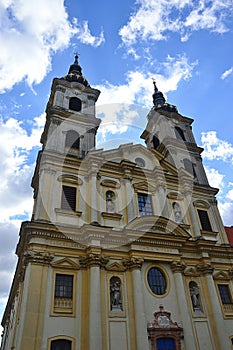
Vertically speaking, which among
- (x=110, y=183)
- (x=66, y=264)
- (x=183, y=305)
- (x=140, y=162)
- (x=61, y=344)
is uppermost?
(x=140, y=162)

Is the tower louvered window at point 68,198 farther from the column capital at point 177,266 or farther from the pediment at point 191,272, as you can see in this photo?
the pediment at point 191,272

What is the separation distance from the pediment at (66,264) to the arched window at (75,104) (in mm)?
13605

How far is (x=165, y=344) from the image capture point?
47.0ft

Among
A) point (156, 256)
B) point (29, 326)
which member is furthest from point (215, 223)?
point (29, 326)

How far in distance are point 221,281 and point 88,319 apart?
9127mm

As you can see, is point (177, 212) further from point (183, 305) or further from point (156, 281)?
point (183, 305)

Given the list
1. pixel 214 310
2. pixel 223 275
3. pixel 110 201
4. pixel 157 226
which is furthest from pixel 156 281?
pixel 110 201

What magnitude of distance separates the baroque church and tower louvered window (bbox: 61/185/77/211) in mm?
65

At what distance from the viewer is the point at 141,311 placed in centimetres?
1420

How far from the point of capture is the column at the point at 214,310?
15125mm

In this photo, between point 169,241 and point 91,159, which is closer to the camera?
point 169,241

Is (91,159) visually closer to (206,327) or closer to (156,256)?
(156,256)

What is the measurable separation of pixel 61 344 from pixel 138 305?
400 centimetres

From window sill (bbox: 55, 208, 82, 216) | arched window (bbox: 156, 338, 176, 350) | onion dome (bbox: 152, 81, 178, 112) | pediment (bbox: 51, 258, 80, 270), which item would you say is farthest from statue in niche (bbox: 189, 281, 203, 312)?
onion dome (bbox: 152, 81, 178, 112)
